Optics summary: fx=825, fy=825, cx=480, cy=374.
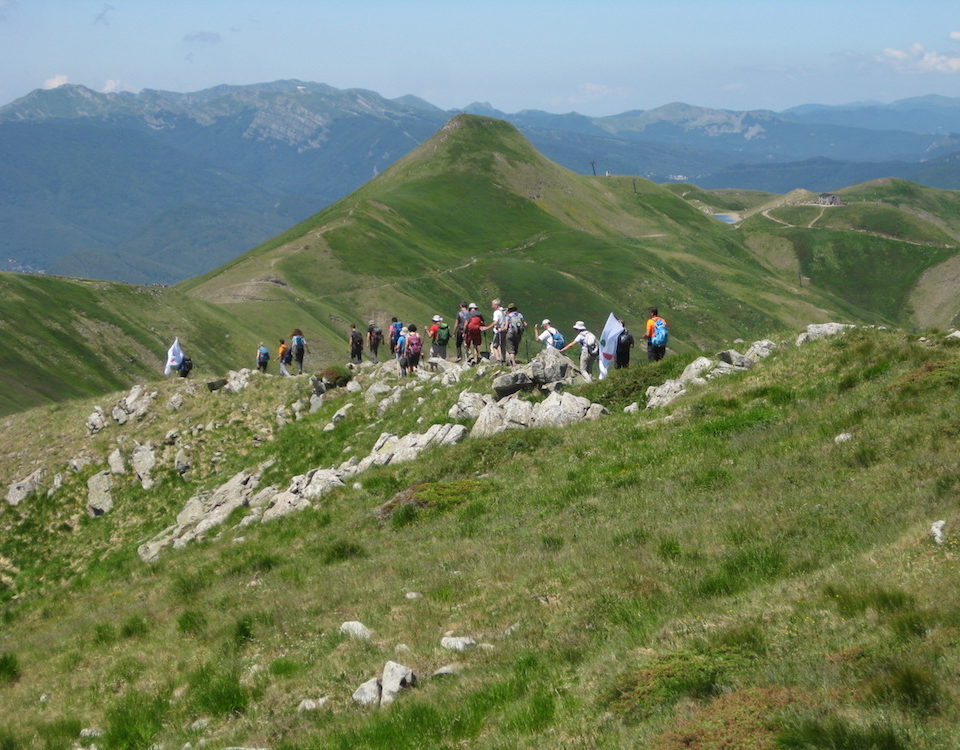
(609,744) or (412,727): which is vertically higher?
(609,744)

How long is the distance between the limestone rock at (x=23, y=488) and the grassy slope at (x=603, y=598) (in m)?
10.5

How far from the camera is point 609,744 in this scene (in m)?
7.13

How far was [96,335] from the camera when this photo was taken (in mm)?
97562

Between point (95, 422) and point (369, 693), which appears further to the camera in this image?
point (95, 422)

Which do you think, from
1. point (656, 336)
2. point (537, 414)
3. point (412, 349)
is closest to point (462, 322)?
point (412, 349)

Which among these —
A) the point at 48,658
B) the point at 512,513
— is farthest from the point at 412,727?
the point at 48,658

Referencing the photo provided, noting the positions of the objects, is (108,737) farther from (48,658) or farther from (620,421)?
(620,421)

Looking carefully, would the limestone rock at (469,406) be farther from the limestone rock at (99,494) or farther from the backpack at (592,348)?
the limestone rock at (99,494)

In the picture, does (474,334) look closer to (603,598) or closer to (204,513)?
(204,513)

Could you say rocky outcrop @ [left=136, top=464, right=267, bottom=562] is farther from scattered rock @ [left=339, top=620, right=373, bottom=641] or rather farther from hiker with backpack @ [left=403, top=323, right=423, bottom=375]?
scattered rock @ [left=339, top=620, right=373, bottom=641]

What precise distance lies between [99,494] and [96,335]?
7204cm

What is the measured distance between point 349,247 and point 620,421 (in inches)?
5762

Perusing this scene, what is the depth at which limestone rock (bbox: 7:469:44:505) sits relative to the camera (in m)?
33.0

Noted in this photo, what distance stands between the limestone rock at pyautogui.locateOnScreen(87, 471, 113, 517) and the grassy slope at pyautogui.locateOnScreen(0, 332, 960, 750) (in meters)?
8.31
